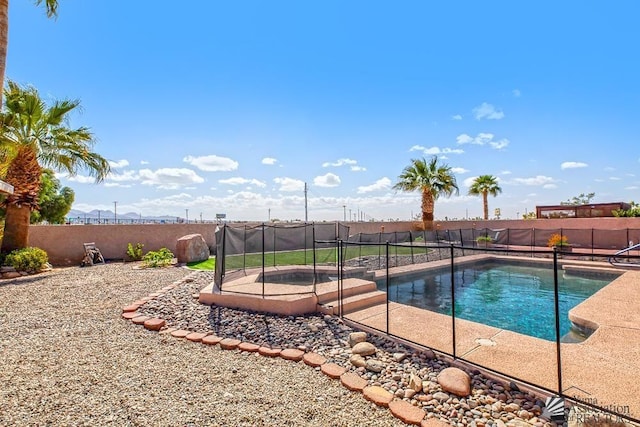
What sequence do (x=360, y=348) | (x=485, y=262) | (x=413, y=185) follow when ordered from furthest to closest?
(x=413, y=185) → (x=485, y=262) → (x=360, y=348)

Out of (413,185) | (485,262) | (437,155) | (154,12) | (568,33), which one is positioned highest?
(154,12)

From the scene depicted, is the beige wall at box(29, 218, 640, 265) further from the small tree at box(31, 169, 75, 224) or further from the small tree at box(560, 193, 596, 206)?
the small tree at box(560, 193, 596, 206)

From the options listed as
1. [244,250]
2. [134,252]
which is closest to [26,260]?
[134,252]

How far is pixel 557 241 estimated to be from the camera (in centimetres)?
1474

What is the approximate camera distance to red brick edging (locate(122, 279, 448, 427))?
273cm

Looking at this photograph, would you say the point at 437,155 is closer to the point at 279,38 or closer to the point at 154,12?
the point at 279,38

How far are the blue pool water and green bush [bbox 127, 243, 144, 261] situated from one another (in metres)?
10.1

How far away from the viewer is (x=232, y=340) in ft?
14.4

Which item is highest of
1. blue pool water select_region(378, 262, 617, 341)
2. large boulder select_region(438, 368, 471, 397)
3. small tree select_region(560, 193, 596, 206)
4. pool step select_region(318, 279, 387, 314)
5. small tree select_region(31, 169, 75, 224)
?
small tree select_region(560, 193, 596, 206)

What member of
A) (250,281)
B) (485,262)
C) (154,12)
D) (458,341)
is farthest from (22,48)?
(485,262)

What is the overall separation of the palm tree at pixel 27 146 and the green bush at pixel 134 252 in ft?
10.6

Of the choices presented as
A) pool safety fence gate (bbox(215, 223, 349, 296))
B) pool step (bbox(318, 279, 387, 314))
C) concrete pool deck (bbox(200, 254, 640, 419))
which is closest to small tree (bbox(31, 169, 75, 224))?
pool safety fence gate (bbox(215, 223, 349, 296))

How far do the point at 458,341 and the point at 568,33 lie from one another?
10.3m

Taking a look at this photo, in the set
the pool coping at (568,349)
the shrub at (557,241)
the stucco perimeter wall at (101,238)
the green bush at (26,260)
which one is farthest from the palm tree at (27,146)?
the shrub at (557,241)
